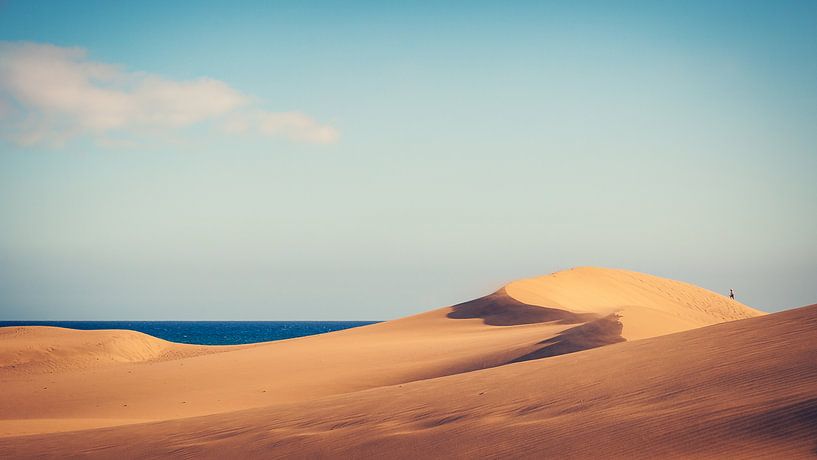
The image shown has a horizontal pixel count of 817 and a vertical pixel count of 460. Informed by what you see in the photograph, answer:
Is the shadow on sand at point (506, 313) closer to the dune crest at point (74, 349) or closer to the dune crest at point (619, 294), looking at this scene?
the dune crest at point (619, 294)

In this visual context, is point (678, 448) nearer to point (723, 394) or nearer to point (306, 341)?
point (723, 394)

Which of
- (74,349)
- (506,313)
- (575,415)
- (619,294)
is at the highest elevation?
(619,294)

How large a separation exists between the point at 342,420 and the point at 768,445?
227 inches

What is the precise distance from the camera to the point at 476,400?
32.1 feet

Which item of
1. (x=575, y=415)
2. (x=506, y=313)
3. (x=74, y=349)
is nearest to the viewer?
(x=575, y=415)

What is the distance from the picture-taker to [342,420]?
10062mm

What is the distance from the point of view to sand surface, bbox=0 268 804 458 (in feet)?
22.4

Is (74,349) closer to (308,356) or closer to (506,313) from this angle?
(308,356)

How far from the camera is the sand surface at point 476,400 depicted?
22.4 feet

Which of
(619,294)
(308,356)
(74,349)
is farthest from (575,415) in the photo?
(619,294)

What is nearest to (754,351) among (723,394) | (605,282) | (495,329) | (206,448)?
(723,394)

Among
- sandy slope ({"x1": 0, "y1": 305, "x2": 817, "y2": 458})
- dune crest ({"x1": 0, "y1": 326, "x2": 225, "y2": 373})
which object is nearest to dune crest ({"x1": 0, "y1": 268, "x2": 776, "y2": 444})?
dune crest ({"x1": 0, "y1": 326, "x2": 225, "y2": 373})

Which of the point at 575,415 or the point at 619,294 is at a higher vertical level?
the point at 619,294

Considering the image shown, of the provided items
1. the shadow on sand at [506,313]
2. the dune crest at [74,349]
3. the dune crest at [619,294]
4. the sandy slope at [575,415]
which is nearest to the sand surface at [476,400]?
the sandy slope at [575,415]
